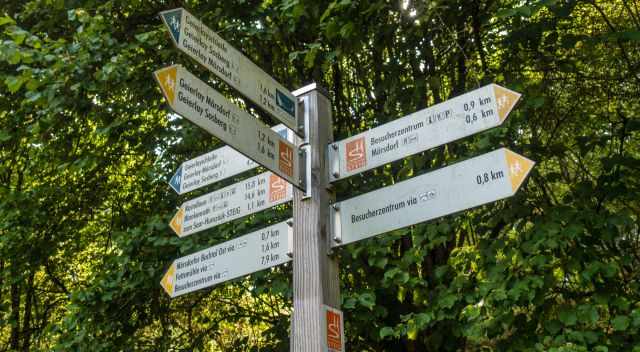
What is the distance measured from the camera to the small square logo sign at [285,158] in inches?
113

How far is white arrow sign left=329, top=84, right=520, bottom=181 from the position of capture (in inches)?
108

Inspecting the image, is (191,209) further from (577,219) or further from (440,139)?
(577,219)

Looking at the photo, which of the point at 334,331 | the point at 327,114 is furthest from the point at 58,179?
the point at 334,331

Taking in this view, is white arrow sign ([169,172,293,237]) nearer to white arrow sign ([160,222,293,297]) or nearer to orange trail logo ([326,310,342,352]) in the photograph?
white arrow sign ([160,222,293,297])

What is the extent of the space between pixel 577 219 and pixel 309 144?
1.98m

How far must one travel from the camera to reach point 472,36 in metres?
5.66

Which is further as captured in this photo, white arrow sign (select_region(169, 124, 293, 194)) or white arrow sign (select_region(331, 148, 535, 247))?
white arrow sign (select_region(169, 124, 293, 194))

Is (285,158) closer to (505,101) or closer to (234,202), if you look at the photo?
(234,202)

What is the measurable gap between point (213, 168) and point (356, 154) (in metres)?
0.83

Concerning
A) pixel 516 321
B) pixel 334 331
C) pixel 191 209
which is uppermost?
pixel 191 209

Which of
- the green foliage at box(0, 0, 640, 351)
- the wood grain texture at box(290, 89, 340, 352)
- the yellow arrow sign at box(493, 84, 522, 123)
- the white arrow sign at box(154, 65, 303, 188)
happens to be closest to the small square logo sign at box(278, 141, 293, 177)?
the white arrow sign at box(154, 65, 303, 188)

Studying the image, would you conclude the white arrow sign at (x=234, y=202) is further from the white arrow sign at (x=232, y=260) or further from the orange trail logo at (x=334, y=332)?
the orange trail logo at (x=334, y=332)

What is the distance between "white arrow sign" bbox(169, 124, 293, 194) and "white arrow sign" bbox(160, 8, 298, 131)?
0.55 ft

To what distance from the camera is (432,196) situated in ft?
8.98
